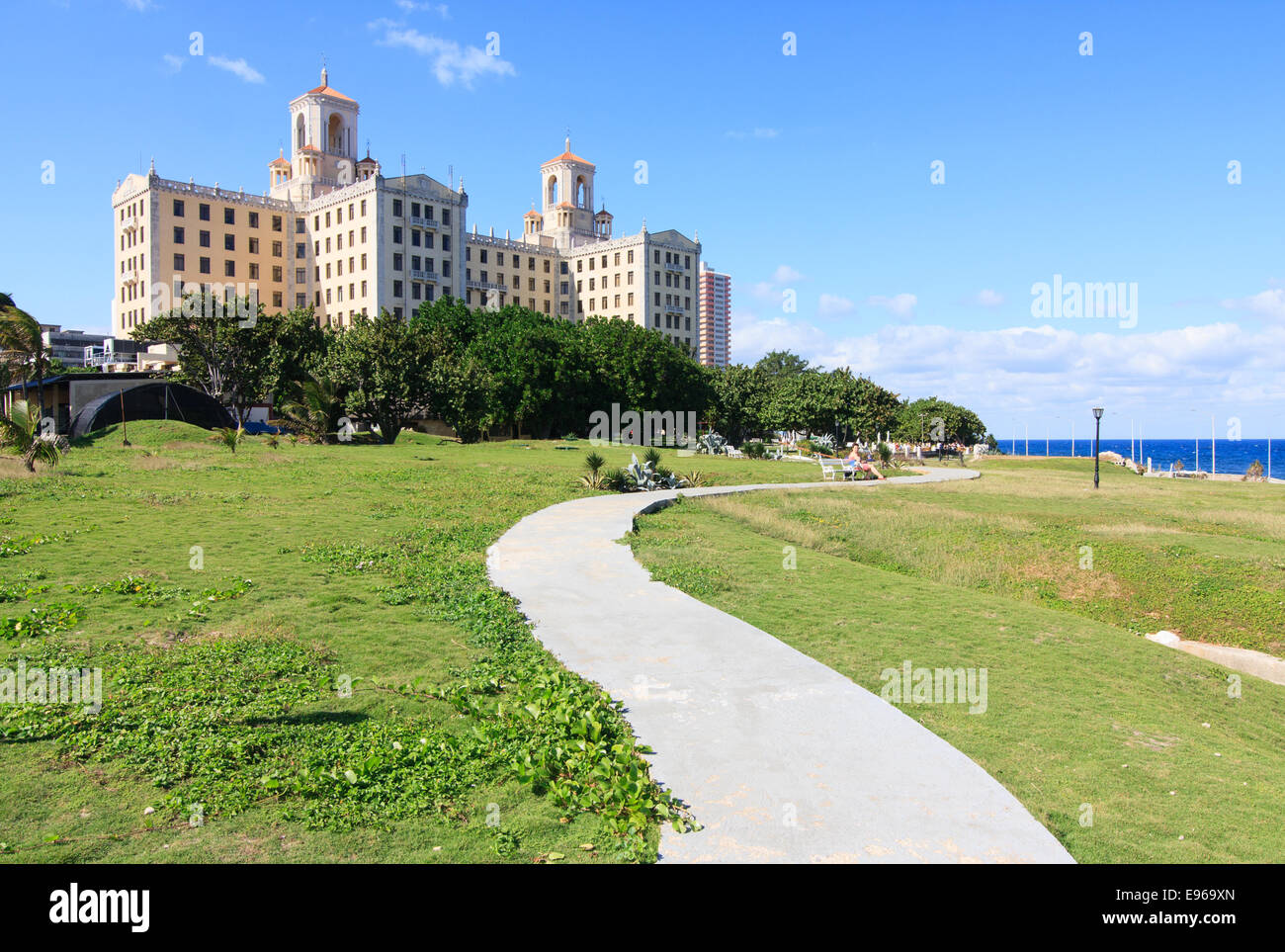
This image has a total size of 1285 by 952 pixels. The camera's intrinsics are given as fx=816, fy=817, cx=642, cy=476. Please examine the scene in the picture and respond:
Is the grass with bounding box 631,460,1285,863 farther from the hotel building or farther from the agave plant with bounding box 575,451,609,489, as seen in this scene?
the hotel building

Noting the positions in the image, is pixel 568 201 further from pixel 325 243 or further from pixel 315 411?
pixel 315 411

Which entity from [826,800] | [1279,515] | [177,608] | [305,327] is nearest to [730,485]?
[1279,515]

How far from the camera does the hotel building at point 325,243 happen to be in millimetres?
Result: 80125

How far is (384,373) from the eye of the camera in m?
46.6

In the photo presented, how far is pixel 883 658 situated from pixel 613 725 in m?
4.25

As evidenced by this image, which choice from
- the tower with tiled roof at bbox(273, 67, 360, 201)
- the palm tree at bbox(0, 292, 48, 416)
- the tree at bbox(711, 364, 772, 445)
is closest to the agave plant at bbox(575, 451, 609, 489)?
the palm tree at bbox(0, 292, 48, 416)

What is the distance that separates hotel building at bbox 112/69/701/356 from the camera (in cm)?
8012

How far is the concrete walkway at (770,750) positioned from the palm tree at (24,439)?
719 inches

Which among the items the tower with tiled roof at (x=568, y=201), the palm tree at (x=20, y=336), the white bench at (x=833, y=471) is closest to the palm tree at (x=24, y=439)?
the palm tree at (x=20, y=336)

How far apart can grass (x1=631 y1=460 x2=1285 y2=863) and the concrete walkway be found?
0.91 metres

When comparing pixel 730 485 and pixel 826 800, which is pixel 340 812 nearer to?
pixel 826 800
